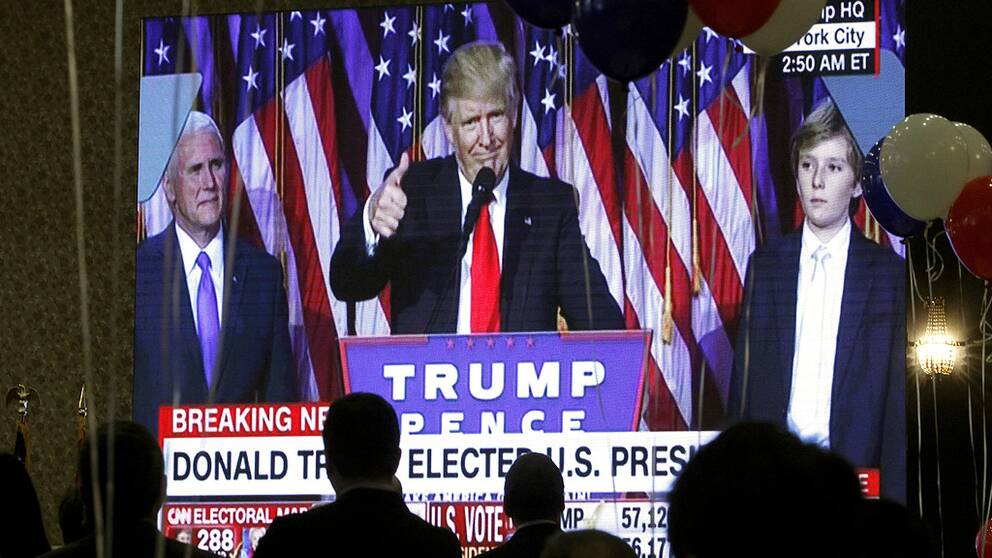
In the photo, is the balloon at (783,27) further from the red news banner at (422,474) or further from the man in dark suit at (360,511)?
the red news banner at (422,474)

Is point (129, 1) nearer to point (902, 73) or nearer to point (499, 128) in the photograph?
point (499, 128)

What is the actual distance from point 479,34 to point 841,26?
5.66 ft

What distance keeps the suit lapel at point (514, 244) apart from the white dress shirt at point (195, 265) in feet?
4.66

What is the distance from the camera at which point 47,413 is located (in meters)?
8.43

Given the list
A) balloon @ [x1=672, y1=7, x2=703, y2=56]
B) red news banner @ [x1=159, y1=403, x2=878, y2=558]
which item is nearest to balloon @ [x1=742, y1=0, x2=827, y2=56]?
balloon @ [x1=672, y1=7, x2=703, y2=56]

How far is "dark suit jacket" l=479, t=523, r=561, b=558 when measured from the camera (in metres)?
3.41

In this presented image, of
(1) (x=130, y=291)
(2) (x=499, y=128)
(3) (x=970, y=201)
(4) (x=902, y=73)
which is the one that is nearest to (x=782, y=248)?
(4) (x=902, y=73)

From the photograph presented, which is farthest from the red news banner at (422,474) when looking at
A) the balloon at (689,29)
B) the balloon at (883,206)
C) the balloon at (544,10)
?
the balloon at (544,10)

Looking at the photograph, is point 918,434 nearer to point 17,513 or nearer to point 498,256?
point 498,256

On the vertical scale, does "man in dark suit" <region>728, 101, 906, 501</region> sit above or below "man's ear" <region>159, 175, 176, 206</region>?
below

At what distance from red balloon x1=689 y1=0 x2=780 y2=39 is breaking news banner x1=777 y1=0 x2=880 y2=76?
116 inches

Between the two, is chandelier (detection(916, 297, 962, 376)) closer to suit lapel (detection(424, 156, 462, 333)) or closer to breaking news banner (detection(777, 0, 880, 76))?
breaking news banner (detection(777, 0, 880, 76))

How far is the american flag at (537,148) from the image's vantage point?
7223 mm

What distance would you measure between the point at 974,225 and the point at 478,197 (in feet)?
9.69
